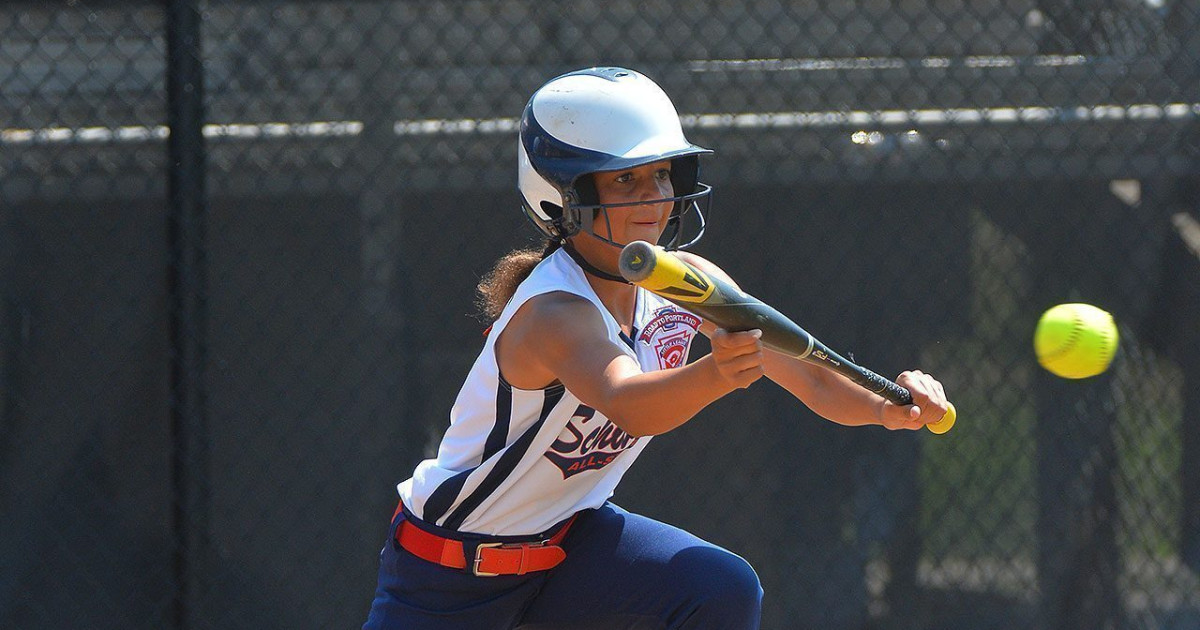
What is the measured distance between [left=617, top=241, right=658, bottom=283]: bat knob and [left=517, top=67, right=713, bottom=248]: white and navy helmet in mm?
514

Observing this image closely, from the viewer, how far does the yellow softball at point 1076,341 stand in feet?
8.04

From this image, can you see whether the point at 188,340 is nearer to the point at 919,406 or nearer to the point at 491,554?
the point at 491,554

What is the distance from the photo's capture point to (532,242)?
3.68 meters

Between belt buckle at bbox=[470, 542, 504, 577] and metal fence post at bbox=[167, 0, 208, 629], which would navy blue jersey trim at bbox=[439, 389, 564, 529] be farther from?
metal fence post at bbox=[167, 0, 208, 629]

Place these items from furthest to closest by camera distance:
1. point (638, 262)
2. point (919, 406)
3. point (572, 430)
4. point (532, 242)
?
point (532, 242), point (572, 430), point (919, 406), point (638, 262)

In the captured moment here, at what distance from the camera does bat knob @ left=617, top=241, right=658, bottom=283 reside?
1640 millimetres

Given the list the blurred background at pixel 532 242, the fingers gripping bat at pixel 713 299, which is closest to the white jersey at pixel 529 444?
the fingers gripping bat at pixel 713 299

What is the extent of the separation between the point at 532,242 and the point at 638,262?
2057 millimetres

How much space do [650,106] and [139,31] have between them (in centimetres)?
196

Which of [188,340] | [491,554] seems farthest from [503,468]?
[188,340]

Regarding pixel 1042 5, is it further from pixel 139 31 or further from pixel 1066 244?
pixel 139 31

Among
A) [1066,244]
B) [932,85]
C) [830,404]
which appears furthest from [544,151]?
[1066,244]

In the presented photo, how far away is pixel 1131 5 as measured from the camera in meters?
3.68

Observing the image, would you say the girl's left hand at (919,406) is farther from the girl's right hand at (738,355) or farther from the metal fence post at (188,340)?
the metal fence post at (188,340)
